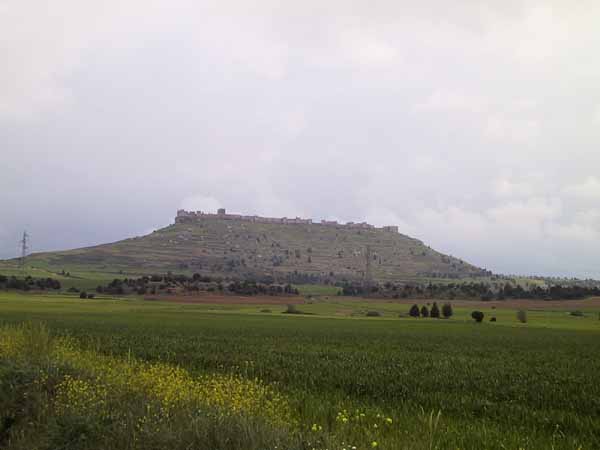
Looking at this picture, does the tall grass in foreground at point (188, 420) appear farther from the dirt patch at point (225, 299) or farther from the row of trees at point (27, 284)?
the row of trees at point (27, 284)

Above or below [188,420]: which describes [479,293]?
below

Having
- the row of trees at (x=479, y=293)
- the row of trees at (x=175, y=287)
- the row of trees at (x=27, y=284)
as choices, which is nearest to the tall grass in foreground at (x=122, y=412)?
the row of trees at (x=175, y=287)

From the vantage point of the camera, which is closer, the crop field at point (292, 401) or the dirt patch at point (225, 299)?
the crop field at point (292, 401)

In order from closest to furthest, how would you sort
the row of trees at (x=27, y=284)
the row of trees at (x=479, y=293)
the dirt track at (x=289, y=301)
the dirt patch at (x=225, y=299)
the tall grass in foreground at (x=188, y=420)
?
the tall grass in foreground at (x=188, y=420), the dirt track at (x=289, y=301), the dirt patch at (x=225, y=299), the row of trees at (x=27, y=284), the row of trees at (x=479, y=293)

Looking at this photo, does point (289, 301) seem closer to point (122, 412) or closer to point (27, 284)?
point (27, 284)

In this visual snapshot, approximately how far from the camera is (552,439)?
1107 centimetres

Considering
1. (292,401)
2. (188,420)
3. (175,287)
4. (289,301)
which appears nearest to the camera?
(188,420)

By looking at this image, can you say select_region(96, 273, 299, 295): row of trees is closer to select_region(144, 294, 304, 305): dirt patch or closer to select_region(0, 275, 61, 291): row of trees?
select_region(144, 294, 304, 305): dirt patch

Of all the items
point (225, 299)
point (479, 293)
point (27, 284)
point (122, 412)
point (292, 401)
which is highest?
point (27, 284)

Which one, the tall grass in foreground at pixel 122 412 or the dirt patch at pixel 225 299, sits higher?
the tall grass in foreground at pixel 122 412

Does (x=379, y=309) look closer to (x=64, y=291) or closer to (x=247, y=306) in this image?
(x=247, y=306)

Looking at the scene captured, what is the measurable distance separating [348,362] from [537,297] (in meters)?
111

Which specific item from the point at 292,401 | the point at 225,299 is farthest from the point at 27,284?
the point at 292,401

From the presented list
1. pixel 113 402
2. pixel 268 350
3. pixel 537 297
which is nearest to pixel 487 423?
pixel 113 402
